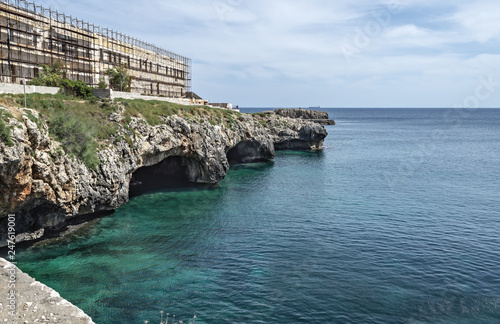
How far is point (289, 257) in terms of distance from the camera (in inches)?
1249

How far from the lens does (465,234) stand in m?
37.1

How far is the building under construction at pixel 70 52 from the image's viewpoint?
189 feet

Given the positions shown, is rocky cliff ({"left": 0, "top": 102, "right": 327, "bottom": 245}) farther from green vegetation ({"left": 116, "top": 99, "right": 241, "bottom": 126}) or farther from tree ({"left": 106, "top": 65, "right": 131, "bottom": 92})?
tree ({"left": 106, "top": 65, "right": 131, "bottom": 92})

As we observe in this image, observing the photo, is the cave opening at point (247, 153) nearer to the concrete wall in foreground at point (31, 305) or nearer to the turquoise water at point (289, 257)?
the turquoise water at point (289, 257)

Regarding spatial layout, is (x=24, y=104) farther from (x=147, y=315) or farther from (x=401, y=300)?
(x=401, y=300)

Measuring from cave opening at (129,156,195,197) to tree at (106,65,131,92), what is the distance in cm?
2235

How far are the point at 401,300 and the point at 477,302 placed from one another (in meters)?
5.08

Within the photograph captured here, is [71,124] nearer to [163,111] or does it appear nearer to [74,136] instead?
[74,136]

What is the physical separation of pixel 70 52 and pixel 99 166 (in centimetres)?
4209

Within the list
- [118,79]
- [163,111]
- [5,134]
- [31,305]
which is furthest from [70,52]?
[31,305]

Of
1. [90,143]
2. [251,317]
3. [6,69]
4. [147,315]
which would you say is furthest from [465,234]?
[6,69]

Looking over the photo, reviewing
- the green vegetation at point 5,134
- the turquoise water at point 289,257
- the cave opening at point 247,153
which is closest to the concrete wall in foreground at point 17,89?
the green vegetation at point 5,134

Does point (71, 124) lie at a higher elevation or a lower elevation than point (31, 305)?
higher

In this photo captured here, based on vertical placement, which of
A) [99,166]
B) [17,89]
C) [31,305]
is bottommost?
[31,305]
